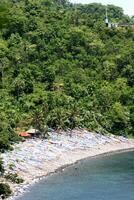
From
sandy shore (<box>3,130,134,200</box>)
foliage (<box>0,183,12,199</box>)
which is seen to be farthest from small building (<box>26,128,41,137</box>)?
foliage (<box>0,183,12,199</box>)

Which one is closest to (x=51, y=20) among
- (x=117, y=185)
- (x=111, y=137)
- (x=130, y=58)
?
(x=130, y=58)

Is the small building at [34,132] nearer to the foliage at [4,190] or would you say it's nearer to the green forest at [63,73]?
the green forest at [63,73]

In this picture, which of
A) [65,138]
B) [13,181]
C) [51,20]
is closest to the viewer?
[13,181]

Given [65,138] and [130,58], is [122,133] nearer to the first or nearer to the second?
[65,138]

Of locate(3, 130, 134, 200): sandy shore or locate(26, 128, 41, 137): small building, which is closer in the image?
locate(3, 130, 134, 200): sandy shore

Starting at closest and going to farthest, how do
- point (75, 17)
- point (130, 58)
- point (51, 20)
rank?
point (130, 58), point (51, 20), point (75, 17)

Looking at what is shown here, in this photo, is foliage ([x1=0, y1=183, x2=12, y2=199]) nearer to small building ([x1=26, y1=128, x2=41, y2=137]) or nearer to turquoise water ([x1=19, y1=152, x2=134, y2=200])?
turquoise water ([x1=19, y1=152, x2=134, y2=200])
